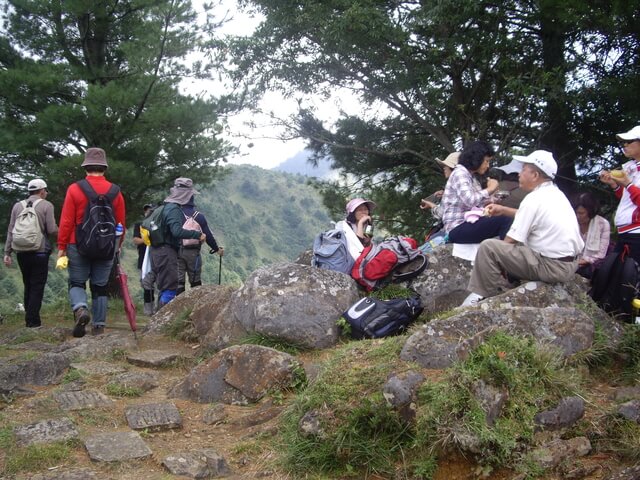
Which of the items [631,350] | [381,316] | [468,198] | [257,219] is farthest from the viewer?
[257,219]

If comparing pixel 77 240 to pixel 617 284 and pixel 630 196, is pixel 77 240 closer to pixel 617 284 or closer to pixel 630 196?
pixel 617 284

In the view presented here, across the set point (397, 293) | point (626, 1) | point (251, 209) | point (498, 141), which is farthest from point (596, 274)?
point (251, 209)

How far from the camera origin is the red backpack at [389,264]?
5.77m

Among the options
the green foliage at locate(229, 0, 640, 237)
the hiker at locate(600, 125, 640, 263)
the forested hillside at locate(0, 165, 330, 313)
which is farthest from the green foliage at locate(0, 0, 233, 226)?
the forested hillside at locate(0, 165, 330, 313)

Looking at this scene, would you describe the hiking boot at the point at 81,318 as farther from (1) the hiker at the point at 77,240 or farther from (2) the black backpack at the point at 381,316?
(2) the black backpack at the point at 381,316

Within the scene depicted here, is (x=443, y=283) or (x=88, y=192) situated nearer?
(x=443, y=283)

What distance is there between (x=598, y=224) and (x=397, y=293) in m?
2.10

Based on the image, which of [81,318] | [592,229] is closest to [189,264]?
[81,318]

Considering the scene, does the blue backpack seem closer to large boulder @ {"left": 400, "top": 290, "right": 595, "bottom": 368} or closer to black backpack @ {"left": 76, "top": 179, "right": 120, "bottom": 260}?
large boulder @ {"left": 400, "top": 290, "right": 595, "bottom": 368}

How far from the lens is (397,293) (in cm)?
566

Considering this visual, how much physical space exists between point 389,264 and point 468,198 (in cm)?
99

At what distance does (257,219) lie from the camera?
5250 cm

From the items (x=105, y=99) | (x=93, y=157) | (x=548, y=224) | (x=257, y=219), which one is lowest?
(x=257, y=219)

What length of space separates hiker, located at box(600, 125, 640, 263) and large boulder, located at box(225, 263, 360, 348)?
2.34 metres
